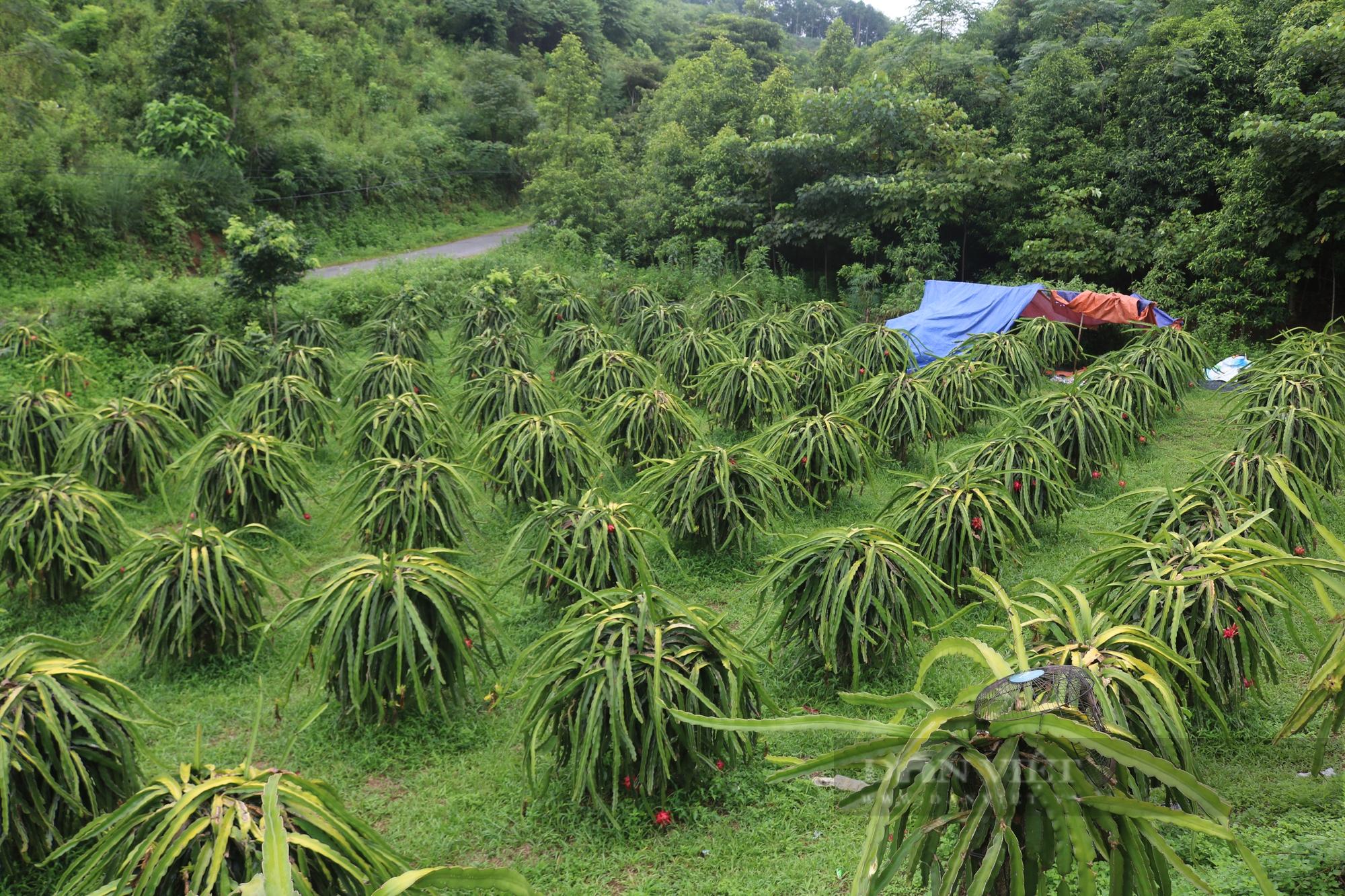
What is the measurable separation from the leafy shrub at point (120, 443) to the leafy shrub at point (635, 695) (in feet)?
13.5

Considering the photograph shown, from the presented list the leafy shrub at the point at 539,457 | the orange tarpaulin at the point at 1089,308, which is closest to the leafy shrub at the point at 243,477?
the leafy shrub at the point at 539,457

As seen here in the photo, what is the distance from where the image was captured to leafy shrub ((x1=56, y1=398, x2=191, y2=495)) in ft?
18.6

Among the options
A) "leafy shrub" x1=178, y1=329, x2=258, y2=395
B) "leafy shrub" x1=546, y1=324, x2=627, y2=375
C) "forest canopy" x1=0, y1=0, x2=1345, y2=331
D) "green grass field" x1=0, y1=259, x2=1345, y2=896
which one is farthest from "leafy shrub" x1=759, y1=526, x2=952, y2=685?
"forest canopy" x1=0, y1=0, x2=1345, y2=331

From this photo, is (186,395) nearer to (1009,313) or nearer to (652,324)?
(652,324)

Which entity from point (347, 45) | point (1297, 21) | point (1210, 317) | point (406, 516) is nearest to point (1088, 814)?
point (406, 516)

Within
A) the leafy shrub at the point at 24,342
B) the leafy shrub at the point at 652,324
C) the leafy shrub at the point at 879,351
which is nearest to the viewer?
the leafy shrub at the point at 879,351

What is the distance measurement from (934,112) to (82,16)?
16.7 m

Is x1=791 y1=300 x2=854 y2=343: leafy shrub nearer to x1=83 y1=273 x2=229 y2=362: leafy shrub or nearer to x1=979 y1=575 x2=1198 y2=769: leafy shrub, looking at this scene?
x1=979 y1=575 x2=1198 y2=769: leafy shrub

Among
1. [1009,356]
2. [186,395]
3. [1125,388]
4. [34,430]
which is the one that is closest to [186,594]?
[34,430]

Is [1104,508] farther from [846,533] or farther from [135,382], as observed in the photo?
[135,382]

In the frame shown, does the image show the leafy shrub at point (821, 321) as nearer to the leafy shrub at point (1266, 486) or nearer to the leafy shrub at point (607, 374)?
the leafy shrub at point (607, 374)

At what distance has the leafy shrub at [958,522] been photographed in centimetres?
428

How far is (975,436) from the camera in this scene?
7.36 metres

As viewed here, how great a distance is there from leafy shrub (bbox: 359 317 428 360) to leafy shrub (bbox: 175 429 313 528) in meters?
3.05
